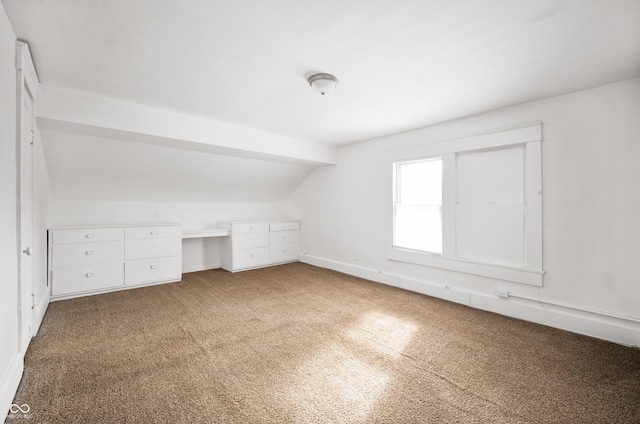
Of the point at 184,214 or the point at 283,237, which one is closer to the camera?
the point at 184,214

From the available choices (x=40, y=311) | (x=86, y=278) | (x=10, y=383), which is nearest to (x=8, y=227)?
(x=10, y=383)

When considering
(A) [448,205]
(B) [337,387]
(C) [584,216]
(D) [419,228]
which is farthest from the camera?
(D) [419,228]

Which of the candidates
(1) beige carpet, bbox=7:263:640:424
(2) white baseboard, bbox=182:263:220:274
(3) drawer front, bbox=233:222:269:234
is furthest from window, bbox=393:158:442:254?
(2) white baseboard, bbox=182:263:220:274

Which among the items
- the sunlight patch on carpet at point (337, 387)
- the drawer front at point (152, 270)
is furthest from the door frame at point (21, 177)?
the sunlight patch on carpet at point (337, 387)

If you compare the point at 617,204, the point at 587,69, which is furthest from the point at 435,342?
the point at 587,69

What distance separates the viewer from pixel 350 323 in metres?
2.97

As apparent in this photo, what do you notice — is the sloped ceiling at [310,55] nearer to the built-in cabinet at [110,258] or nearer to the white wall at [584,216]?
the white wall at [584,216]

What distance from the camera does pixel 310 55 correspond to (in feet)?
6.96

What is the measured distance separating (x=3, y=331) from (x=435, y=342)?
9.87ft

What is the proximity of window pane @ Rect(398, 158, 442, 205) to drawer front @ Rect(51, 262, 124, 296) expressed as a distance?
4.17 meters

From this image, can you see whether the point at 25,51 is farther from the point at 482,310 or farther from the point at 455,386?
the point at 482,310

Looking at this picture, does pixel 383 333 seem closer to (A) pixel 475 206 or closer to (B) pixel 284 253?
(A) pixel 475 206

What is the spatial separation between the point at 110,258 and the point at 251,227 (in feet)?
7.09

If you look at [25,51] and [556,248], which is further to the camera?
[556,248]
